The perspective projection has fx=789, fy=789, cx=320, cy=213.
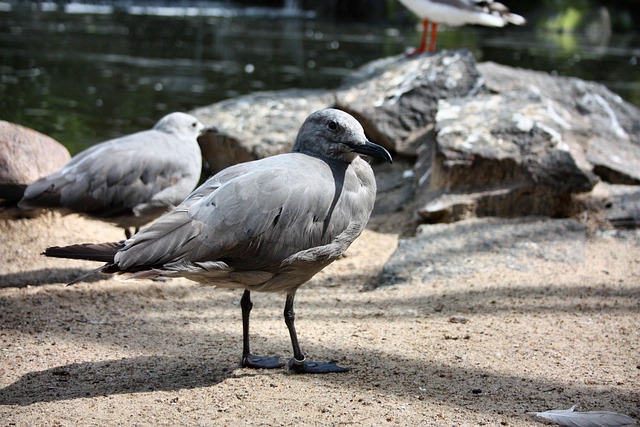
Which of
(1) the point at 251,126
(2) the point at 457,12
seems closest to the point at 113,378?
(1) the point at 251,126

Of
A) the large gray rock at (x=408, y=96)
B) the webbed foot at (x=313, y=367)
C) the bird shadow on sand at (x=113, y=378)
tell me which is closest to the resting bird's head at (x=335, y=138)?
the webbed foot at (x=313, y=367)

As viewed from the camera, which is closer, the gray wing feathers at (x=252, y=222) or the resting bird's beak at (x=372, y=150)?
the gray wing feathers at (x=252, y=222)

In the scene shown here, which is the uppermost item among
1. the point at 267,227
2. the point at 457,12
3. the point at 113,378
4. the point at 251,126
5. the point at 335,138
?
the point at 457,12

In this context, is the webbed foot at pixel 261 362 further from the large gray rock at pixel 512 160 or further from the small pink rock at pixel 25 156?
the small pink rock at pixel 25 156

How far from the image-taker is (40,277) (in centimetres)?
522

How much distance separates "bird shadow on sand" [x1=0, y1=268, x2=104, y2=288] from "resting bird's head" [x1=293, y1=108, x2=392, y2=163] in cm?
210

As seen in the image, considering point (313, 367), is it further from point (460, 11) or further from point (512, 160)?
point (460, 11)

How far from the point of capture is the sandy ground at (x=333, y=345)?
10.9ft

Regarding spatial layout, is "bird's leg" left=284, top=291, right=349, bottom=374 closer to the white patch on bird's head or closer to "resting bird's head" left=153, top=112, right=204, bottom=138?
the white patch on bird's head

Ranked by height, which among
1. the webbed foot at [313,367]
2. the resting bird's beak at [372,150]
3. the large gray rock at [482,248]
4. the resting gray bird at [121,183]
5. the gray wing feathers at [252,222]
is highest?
the resting bird's beak at [372,150]

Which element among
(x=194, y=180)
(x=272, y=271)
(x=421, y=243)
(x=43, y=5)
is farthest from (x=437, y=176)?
(x=43, y=5)

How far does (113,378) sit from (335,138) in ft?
5.10

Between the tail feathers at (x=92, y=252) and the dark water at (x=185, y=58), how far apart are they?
5.49m

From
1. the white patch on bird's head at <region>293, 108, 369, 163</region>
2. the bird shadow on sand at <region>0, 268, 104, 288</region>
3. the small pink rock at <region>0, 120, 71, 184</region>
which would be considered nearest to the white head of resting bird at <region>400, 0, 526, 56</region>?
the small pink rock at <region>0, 120, 71, 184</region>
